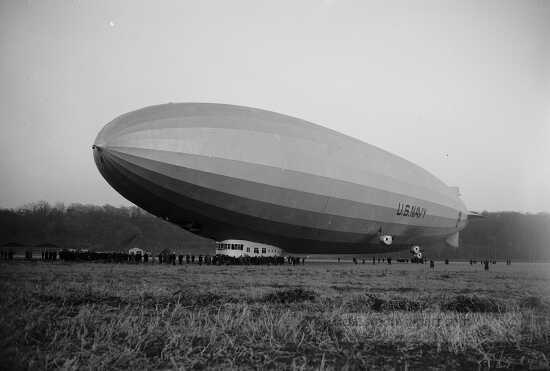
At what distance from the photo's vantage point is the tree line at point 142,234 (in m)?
91.6

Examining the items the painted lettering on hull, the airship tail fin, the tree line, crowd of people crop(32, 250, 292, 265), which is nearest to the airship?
the painted lettering on hull

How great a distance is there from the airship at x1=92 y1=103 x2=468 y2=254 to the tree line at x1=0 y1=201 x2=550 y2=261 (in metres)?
59.5

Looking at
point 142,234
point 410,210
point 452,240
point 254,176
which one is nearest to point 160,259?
point 254,176

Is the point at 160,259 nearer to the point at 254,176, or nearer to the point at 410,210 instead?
the point at 254,176

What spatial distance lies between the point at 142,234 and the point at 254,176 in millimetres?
83584

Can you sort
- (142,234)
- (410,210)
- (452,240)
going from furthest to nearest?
(142,234) → (452,240) → (410,210)

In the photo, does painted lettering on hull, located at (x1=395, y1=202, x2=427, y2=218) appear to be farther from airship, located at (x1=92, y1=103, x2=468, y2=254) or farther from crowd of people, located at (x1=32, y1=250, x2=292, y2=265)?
crowd of people, located at (x1=32, y1=250, x2=292, y2=265)

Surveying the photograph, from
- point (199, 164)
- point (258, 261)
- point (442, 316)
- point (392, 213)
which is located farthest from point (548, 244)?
point (442, 316)

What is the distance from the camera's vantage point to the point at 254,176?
25.6 meters

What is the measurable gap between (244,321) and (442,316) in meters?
4.15

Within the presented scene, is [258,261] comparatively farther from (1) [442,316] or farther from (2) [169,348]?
(2) [169,348]

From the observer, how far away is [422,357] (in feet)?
17.4

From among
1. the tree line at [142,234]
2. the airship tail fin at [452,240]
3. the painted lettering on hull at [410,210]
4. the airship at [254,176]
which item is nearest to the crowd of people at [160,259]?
the airship at [254,176]

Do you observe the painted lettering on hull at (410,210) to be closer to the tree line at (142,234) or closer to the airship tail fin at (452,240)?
the airship tail fin at (452,240)
